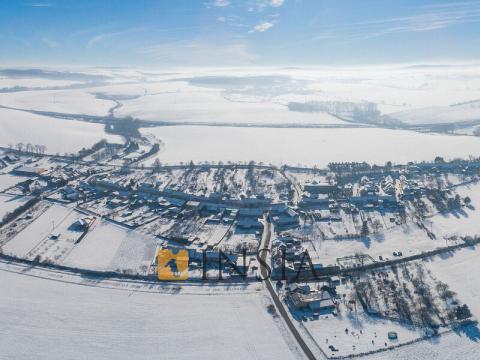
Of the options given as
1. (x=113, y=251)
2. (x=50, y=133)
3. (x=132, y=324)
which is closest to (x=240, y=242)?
(x=113, y=251)

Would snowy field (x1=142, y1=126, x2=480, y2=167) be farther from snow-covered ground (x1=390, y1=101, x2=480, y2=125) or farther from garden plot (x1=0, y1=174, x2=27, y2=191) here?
garden plot (x1=0, y1=174, x2=27, y2=191)

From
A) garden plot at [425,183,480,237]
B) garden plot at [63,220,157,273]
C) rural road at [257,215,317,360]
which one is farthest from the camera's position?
garden plot at [425,183,480,237]

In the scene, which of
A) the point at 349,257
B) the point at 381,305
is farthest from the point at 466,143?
the point at 381,305

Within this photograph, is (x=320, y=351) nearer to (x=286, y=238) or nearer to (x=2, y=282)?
(x=286, y=238)

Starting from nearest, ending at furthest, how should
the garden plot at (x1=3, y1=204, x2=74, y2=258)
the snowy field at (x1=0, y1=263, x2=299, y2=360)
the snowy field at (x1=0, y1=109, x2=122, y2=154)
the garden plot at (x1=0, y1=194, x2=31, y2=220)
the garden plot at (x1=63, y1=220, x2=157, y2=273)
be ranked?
the snowy field at (x1=0, y1=263, x2=299, y2=360)
the garden plot at (x1=63, y1=220, x2=157, y2=273)
the garden plot at (x1=3, y1=204, x2=74, y2=258)
the garden plot at (x1=0, y1=194, x2=31, y2=220)
the snowy field at (x1=0, y1=109, x2=122, y2=154)

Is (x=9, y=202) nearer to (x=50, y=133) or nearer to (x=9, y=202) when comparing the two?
(x=9, y=202)

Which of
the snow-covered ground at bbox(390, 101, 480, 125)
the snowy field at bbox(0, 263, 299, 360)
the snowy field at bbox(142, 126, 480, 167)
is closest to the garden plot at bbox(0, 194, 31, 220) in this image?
the snowy field at bbox(0, 263, 299, 360)
